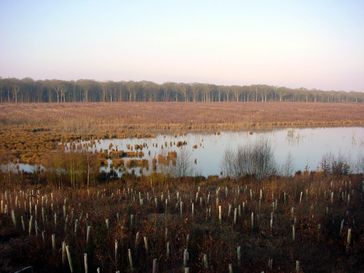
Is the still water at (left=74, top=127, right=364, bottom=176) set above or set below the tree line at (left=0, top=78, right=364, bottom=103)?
below

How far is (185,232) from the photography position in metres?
8.91

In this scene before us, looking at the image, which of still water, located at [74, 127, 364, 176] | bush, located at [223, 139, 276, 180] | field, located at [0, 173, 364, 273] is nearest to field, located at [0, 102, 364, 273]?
field, located at [0, 173, 364, 273]

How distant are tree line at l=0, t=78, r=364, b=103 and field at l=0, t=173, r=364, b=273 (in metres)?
82.8

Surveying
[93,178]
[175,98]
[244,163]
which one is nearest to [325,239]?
[244,163]

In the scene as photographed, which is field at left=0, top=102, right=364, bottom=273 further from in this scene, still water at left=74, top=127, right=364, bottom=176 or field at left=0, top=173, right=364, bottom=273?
still water at left=74, top=127, right=364, bottom=176

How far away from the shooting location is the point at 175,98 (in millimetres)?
112500

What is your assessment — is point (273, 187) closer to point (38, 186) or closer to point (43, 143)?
point (38, 186)

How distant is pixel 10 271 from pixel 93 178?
9.24 m

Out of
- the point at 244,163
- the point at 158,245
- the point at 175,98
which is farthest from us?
the point at 175,98

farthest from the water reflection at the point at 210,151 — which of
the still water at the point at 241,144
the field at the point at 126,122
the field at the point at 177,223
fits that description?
the field at the point at 126,122

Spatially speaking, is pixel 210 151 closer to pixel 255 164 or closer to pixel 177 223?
pixel 255 164

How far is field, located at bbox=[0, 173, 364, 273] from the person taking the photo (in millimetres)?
7754

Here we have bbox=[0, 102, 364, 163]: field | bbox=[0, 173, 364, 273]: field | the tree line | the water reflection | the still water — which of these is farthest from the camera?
the tree line

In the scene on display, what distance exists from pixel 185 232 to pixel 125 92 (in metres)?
101
